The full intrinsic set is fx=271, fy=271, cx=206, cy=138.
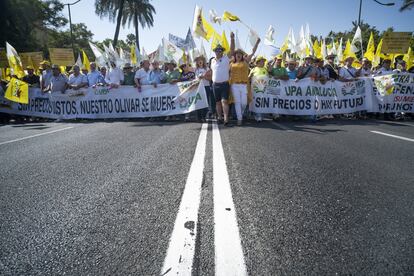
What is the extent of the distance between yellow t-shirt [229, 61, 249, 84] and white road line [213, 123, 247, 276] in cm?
519

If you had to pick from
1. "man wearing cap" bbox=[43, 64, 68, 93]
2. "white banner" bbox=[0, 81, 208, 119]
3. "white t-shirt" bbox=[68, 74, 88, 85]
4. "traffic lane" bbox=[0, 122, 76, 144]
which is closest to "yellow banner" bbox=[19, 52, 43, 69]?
"white banner" bbox=[0, 81, 208, 119]

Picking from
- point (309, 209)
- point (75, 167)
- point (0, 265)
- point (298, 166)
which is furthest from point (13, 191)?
point (298, 166)

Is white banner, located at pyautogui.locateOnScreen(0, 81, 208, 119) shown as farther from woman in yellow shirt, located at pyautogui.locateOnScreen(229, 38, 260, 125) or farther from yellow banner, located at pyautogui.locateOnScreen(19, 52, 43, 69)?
yellow banner, located at pyautogui.locateOnScreen(19, 52, 43, 69)

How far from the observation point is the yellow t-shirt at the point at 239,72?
296 inches

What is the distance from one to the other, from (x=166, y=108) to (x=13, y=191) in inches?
268

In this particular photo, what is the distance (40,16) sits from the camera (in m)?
37.4

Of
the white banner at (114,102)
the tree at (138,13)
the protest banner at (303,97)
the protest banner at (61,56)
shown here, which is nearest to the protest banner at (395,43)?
the protest banner at (303,97)

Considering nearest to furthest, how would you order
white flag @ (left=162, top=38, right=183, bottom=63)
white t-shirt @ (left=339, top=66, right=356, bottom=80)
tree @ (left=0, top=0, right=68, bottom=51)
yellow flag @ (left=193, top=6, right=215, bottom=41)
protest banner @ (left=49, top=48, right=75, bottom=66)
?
yellow flag @ (left=193, top=6, right=215, bottom=41), white t-shirt @ (left=339, top=66, right=356, bottom=80), protest banner @ (left=49, top=48, right=75, bottom=66), white flag @ (left=162, top=38, right=183, bottom=63), tree @ (left=0, top=0, right=68, bottom=51)

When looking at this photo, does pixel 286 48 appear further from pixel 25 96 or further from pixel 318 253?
pixel 318 253

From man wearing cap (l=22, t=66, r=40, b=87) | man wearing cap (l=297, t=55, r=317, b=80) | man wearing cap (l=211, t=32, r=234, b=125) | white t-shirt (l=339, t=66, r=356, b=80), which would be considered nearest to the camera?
man wearing cap (l=211, t=32, r=234, b=125)

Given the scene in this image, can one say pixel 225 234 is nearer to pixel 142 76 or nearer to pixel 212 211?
pixel 212 211

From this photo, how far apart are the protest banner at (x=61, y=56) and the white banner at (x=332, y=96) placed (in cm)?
928

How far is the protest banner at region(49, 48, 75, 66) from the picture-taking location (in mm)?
12609

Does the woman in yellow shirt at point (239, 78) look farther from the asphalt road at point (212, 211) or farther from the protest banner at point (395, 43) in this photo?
the protest banner at point (395, 43)
